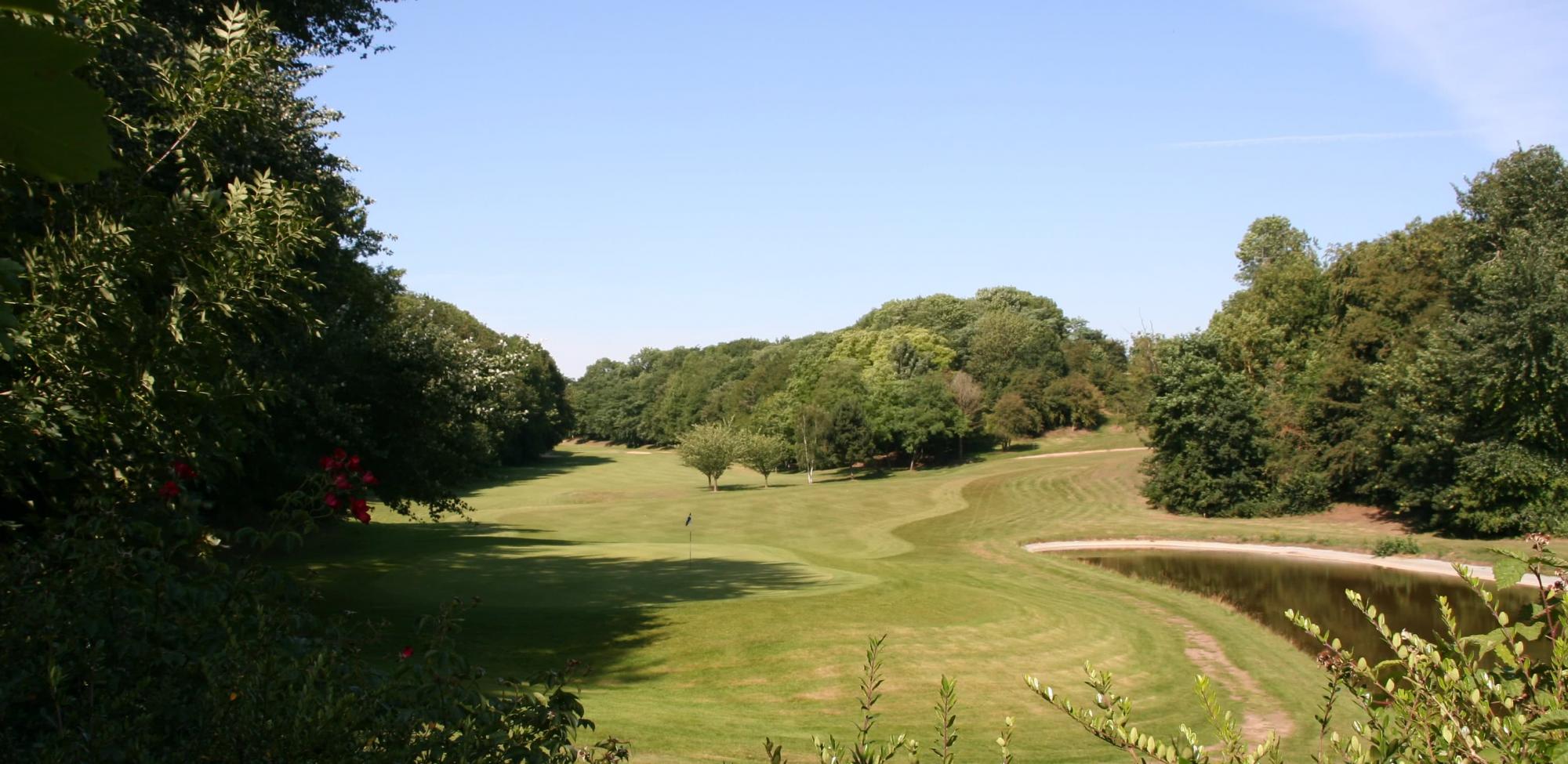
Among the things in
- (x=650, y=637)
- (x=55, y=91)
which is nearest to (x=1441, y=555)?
(x=650, y=637)

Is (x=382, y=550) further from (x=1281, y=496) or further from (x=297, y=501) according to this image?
(x=1281, y=496)

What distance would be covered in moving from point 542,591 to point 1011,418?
55.8 m

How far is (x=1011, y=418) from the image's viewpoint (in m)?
69.6

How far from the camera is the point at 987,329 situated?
81.8 metres

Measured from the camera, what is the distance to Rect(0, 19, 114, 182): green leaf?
86 centimetres

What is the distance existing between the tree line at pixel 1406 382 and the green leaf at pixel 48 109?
1442 inches

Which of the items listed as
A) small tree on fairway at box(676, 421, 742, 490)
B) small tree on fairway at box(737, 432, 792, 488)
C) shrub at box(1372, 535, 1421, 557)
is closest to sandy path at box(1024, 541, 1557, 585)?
shrub at box(1372, 535, 1421, 557)

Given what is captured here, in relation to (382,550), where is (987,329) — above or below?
above

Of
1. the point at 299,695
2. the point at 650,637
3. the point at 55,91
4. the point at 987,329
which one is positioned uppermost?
the point at 987,329

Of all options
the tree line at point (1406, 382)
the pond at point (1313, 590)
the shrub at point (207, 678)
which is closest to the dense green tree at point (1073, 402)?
the tree line at point (1406, 382)

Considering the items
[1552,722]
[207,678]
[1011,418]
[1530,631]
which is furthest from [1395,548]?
[1011,418]

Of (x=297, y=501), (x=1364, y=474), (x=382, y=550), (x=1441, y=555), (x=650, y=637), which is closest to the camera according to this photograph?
(x=297, y=501)

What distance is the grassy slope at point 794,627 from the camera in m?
12.2

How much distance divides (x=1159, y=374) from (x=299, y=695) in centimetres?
4576
